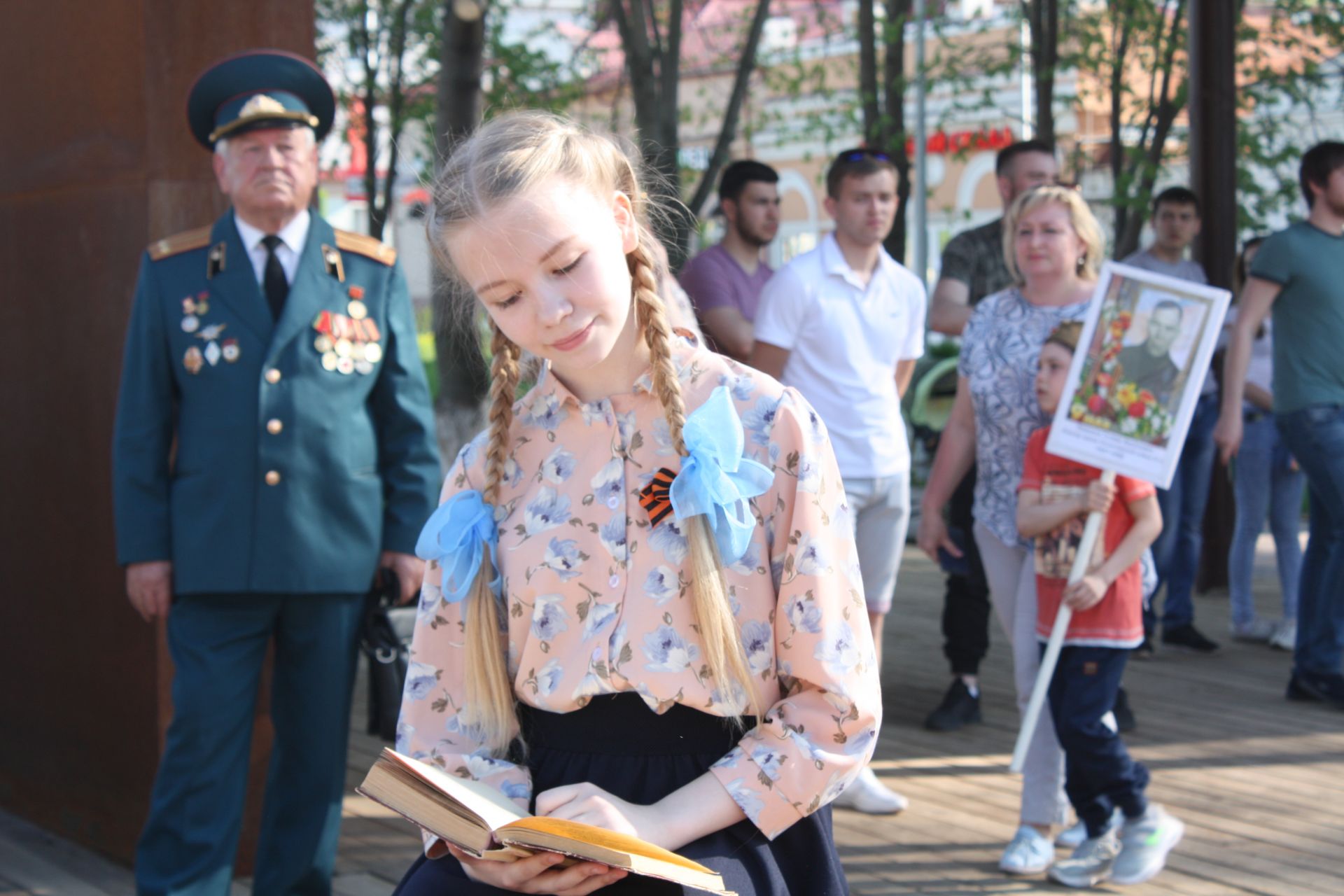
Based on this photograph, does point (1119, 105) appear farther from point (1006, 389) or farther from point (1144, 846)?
point (1144, 846)

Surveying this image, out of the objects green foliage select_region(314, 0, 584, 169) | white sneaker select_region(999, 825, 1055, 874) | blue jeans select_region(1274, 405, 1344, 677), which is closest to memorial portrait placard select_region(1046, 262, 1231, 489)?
white sneaker select_region(999, 825, 1055, 874)

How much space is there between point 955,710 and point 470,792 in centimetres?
427

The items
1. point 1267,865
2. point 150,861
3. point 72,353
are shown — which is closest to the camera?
point 150,861

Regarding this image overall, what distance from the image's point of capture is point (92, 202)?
4.42m

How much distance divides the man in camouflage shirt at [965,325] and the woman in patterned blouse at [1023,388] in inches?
34.2

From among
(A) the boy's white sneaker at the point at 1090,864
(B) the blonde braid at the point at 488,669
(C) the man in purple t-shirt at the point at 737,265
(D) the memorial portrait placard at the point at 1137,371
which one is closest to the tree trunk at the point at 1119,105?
(C) the man in purple t-shirt at the point at 737,265

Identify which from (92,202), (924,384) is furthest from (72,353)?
(924,384)

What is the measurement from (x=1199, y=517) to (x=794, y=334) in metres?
3.55

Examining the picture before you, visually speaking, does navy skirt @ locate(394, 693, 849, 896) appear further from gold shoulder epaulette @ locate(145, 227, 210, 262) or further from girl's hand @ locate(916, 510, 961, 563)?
girl's hand @ locate(916, 510, 961, 563)

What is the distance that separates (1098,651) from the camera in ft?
13.3

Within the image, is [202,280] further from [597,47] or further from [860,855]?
[597,47]

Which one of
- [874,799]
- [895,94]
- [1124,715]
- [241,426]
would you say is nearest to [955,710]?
[1124,715]

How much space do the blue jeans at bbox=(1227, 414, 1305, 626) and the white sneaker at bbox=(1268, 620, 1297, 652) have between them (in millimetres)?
64

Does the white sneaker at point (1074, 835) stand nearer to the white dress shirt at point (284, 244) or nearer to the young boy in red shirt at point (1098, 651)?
the young boy in red shirt at point (1098, 651)
